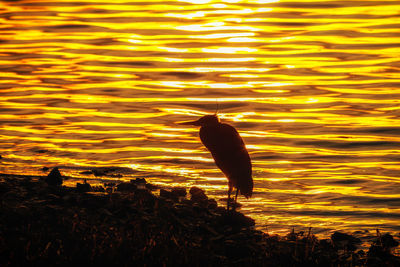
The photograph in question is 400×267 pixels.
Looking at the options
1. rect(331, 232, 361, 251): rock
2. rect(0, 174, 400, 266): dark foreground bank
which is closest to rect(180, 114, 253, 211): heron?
rect(0, 174, 400, 266): dark foreground bank

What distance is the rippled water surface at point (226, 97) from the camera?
50.8ft

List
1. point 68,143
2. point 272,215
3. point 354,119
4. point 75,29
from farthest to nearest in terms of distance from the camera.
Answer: point 75,29, point 354,119, point 68,143, point 272,215

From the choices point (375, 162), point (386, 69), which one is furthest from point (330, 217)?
point (386, 69)

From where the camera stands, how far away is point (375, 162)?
667 inches

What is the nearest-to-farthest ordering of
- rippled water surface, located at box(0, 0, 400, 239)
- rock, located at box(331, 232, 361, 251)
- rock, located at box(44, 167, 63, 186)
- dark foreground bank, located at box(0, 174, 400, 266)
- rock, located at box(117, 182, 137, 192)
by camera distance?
dark foreground bank, located at box(0, 174, 400, 266)
rock, located at box(331, 232, 361, 251)
rock, located at box(117, 182, 137, 192)
rock, located at box(44, 167, 63, 186)
rippled water surface, located at box(0, 0, 400, 239)

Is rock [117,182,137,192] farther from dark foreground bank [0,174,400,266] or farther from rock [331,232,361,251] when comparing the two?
rock [331,232,361,251]

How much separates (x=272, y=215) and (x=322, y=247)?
258 cm

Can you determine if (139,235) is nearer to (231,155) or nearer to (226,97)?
(231,155)

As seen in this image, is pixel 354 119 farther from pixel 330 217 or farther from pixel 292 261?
pixel 292 261

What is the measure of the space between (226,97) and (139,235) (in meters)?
12.7

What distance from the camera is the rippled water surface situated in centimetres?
1550

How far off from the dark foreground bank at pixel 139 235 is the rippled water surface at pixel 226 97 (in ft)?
5.21

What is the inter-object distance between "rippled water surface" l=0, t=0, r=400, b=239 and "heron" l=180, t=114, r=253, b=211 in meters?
0.72

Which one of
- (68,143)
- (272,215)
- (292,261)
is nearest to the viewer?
(292,261)
